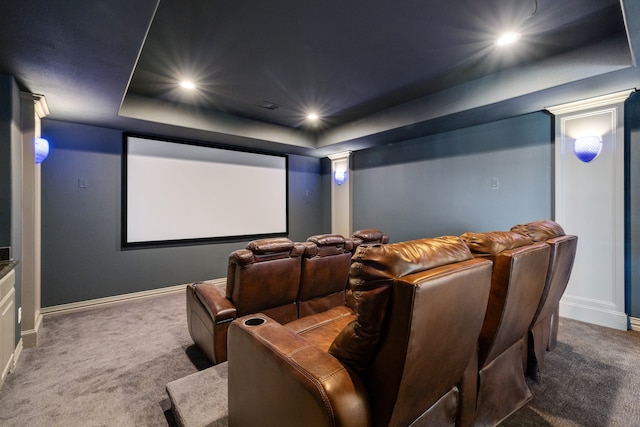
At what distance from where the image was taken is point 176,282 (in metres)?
4.43

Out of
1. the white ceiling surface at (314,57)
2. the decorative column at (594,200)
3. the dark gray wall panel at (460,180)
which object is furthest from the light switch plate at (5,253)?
the decorative column at (594,200)

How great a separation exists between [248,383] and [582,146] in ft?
12.8

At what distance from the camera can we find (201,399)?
175 centimetres

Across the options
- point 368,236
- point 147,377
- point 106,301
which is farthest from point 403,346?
point 106,301

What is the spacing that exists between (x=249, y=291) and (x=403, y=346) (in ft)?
5.02

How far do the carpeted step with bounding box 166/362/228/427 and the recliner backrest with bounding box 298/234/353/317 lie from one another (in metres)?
0.88

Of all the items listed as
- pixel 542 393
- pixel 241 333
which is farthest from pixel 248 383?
pixel 542 393

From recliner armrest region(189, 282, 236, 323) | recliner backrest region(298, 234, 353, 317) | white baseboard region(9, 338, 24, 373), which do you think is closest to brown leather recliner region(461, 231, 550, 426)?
recliner backrest region(298, 234, 353, 317)

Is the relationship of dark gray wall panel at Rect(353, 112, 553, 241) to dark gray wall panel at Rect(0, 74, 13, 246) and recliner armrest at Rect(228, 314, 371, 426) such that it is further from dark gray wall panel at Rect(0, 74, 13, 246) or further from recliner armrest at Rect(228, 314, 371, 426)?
dark gray wall panel at Rect(0, 74, 13, 246)

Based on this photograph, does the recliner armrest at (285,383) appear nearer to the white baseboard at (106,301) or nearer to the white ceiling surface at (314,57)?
the white ceiling surface at (314,57)

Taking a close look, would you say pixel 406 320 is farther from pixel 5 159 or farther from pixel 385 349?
pixel 5 159

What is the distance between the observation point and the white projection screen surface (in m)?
4.09

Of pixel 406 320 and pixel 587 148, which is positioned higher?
pixel 587 148

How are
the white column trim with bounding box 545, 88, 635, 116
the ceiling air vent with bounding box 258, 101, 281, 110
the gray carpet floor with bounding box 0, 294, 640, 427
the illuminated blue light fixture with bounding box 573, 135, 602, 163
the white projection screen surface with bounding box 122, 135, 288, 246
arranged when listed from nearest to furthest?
the gray carpet floor with bounding box 0, 294, 640, 427 < the white column trim with bounding box 545, 88, 635, 116 < the illuminated blue light fixture with bounding box 573, 135, 602, 163 < the ceiling air vent with bounding box 258, 101, 281, 110 < the white projection screen surface with bounding box 122, 135, 288, 246
